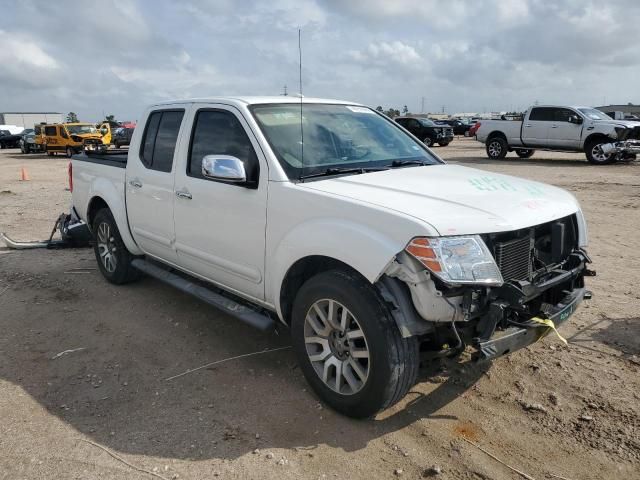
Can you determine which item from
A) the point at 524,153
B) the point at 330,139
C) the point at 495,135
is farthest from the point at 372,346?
the point at 524,153

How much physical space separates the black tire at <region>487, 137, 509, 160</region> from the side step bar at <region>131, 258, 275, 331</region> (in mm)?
18091

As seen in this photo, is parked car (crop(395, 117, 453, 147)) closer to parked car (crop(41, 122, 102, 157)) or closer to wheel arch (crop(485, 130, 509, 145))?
wheel arch (crop(485, 130, 509, 145))

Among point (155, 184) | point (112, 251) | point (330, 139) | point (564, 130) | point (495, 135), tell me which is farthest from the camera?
point (495, 135)

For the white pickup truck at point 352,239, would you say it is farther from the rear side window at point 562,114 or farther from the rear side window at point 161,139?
the rear side window at point 562,114

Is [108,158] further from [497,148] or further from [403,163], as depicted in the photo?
[497,148]

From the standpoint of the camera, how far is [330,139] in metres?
4.01

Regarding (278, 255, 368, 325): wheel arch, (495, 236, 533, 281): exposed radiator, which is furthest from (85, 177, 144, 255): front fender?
(495, 236, 533, 281): exposed radiator

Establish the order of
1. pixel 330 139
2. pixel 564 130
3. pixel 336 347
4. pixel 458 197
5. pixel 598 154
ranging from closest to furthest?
pixel 458 197
pixel 336 347
pixel 330 139
pixel 598 154
pixel 564 130

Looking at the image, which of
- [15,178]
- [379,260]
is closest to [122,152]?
[379,260]

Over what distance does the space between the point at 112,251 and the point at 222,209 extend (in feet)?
8.09

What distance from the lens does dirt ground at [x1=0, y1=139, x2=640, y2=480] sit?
2885mm

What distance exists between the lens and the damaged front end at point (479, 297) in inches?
109

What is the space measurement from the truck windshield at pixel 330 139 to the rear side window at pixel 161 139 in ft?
3.35

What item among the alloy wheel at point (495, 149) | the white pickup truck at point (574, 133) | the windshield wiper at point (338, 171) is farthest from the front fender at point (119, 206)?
the alloy wheel at point (495, 149)
